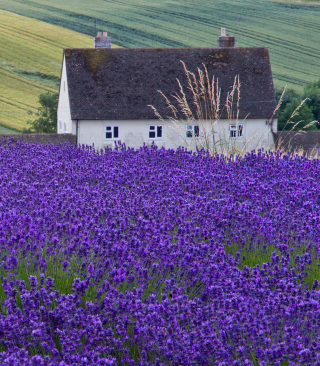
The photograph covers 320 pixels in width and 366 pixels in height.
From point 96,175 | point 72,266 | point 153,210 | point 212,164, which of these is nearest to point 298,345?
point 72,266

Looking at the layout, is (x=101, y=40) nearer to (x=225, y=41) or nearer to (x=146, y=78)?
(x=146, y=78)

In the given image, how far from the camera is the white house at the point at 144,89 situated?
26.8 m

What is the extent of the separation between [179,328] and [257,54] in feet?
92.3

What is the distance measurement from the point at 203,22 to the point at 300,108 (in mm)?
26901

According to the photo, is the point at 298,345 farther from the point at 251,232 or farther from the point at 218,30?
the point at 218,30

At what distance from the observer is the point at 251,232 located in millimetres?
4070

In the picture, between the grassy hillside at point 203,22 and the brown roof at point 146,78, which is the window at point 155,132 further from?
the grassy hillside at point 203,22

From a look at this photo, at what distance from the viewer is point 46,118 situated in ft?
129

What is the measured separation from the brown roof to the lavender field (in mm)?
21362

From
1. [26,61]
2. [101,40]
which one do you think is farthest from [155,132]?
[26,61]

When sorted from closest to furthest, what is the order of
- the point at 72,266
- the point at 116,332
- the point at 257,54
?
the point at 116,332
the point at 72,266
the point at 257,54

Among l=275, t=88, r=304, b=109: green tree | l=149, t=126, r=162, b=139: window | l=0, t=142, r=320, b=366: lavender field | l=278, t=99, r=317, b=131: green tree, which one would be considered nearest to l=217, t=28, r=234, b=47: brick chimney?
l=149, t=126, r=162, b=139: window

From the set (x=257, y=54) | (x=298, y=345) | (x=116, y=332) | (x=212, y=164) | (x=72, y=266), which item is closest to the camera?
(x=298, y=345)

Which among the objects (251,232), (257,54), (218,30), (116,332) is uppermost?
(218,30)
